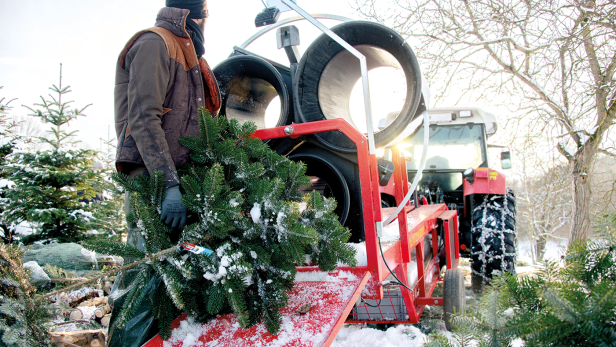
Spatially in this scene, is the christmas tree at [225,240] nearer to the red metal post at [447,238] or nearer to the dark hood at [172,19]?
the dark hood at [172,19]

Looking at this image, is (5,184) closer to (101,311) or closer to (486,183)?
(101,311)

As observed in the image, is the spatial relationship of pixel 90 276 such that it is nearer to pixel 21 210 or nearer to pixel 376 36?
pixel 376 36

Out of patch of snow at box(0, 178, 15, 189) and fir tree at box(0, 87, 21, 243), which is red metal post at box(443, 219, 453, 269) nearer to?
fir tree at box(0, 87, 21, 243)

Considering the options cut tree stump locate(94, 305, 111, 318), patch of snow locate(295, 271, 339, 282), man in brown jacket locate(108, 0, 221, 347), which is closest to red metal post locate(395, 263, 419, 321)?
patch of snow locate(295, 271, 339, 282)

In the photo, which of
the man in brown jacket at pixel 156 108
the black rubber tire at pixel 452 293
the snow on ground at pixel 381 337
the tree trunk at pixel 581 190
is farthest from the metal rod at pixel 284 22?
the tree trunk at pixel 581 190

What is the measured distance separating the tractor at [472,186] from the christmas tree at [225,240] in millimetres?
2559

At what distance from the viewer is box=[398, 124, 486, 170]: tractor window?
5453 mm

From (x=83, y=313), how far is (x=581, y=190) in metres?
8.42

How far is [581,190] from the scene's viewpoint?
7.14 m

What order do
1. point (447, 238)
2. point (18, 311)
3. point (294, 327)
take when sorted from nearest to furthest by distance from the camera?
point (18, 311), point (294, 327), point (447, 238)

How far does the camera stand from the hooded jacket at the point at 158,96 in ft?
5.82

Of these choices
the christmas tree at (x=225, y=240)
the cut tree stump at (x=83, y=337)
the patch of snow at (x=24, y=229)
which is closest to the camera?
the christmas tree at (x=225, y=240)

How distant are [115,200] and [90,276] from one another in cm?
606

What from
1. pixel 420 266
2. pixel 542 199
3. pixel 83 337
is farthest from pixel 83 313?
pixel 542 199
